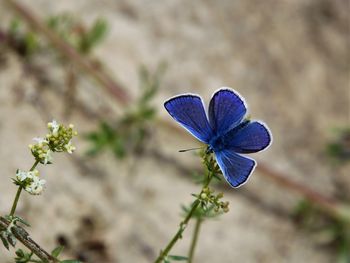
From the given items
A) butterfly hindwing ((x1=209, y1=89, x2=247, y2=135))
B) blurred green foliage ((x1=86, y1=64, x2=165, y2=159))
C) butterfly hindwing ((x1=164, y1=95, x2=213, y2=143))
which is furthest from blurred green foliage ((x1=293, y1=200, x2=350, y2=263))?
butterfly hindwing ((x1=164, y1=95, x2=213, y2=143))

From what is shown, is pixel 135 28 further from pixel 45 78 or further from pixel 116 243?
pixel 116 243

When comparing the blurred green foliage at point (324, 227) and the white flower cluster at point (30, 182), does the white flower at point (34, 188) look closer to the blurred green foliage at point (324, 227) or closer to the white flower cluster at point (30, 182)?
the white flower cluster at point (30, 182)

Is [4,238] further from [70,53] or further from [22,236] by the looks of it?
[70,53]

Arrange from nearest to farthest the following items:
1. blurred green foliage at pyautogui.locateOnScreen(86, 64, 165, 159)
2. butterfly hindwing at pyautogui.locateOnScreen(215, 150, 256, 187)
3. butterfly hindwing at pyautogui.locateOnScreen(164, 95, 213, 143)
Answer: butterfly hindwing at pyautogui.locateOnScreen(215, 150, 256, 187), butterfly hindwing at pyautogui.locateOnScreen(164, 95, 213, 143), blurred green foliage at pyautogui.locateOnScreen(86, 64, 165, 159)

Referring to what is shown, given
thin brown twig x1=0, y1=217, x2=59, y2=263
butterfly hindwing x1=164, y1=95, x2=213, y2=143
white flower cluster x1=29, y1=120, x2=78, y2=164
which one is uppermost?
butterfly hindwing x1=164, y1=95, x2=213, y2=143

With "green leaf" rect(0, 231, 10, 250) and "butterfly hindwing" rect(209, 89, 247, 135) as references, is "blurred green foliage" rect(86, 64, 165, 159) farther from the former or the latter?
"green leaf" rect(0, 231, 10, 250)

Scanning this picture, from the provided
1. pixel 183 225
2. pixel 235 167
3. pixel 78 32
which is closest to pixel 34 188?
pixel 183 225

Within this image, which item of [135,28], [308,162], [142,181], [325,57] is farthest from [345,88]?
[142,181]

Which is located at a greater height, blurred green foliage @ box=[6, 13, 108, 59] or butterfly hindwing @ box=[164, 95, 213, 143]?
blurred green foliage @ box=[6, 13, 108, 59]
